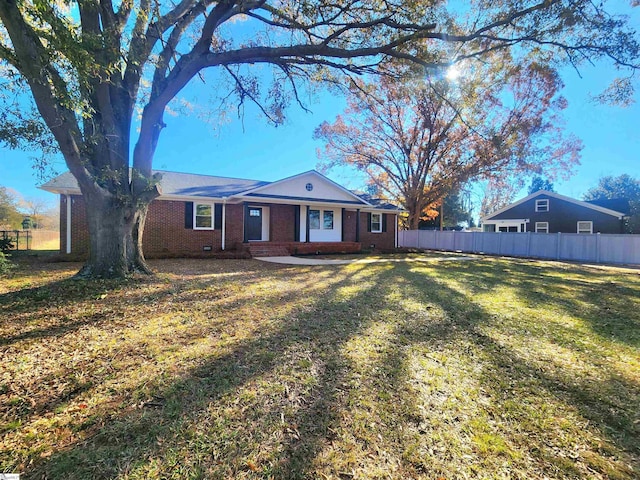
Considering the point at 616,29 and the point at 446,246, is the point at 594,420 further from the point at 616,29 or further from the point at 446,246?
the point at 446,246

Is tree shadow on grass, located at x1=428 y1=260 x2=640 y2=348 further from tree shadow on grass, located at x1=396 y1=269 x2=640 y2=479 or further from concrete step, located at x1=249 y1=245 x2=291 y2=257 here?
concrete step, located at x1=249 y1=245 x2=291 y2=257

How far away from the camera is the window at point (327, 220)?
1727 centimetres

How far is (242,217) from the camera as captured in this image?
48.4 ft

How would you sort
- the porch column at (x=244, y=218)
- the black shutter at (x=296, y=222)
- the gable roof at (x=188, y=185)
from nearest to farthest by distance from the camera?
1. the gable roof at (x=188, y=185)
2. the porch column at (x=244, y=218)
3. the black shutter at (x=296, y=222)

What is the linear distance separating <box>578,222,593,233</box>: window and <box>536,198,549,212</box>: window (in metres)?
2.37

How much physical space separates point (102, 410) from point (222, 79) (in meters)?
10.6

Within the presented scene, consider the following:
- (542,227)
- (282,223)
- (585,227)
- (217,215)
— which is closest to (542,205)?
(542,227)

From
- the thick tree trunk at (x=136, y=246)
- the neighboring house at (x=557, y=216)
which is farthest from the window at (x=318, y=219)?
the neighboring house at (x=557, y=216)

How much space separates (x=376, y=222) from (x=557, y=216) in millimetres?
14523

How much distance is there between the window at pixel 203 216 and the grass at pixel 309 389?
8.23m

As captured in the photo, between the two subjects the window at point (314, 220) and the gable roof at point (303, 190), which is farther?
the window at point (314, 220)

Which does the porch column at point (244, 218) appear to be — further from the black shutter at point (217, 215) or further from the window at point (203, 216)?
the window at point (203, 216)

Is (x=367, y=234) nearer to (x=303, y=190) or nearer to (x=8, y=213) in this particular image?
(x=303, y=190)

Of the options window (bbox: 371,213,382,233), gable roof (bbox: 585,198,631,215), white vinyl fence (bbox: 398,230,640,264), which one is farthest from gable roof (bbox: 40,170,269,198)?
gable roof (bbox: 585,198,631,215)
